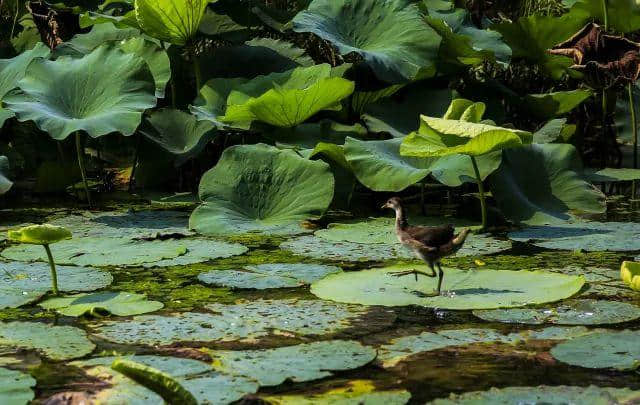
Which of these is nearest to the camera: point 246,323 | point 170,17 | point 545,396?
point 545,396

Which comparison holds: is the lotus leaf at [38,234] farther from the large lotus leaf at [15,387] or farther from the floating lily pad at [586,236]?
the floating lily pad at [586,236]

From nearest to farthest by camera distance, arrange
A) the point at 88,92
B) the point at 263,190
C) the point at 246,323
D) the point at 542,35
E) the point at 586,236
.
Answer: the point at 246,323 → the point at 586,236 → the point at 263,190 → the point at 88,92 → the point at 542,35

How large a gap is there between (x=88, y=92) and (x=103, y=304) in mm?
2454

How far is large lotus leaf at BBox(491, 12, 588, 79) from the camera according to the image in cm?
757

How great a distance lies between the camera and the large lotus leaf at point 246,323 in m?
3.83

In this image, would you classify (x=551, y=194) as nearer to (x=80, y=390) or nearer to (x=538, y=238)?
(x=538, y=238)

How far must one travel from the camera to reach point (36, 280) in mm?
4684

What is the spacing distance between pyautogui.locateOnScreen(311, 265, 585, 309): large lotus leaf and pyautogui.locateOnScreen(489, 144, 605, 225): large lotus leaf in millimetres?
1391

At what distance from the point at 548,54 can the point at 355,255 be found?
3.21 meters

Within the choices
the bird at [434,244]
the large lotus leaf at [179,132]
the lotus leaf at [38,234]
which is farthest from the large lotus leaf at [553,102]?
the lotus leaf at [38,234]

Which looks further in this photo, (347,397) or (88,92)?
(88,92)

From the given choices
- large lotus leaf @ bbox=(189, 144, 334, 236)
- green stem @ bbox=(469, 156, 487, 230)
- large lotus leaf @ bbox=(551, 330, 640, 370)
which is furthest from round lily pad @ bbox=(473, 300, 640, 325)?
large lotus leaf @ bbox=(189, 144, 334, 236)

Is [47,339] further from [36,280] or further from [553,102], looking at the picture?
[553,102]

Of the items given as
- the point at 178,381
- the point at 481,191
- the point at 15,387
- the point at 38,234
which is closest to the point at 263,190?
the point at 481,191
